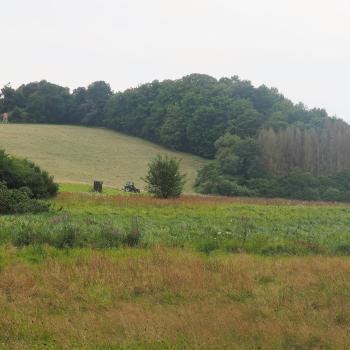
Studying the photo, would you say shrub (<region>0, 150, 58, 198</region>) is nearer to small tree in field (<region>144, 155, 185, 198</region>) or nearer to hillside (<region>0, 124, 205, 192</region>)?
small tree in field (<region>144, 155, 185, 198</region>)

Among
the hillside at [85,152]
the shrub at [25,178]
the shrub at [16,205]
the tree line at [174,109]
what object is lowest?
the shrub at [16,205]

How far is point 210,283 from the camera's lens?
→ 9.55 m

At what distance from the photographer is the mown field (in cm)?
693

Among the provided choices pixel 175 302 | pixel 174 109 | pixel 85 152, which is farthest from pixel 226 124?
pixel 175 302

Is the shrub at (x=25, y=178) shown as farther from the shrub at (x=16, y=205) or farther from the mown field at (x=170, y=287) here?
the mown field at (x=170, y=287)

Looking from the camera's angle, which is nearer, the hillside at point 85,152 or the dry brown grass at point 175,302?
the dry brown grass at point 175,302

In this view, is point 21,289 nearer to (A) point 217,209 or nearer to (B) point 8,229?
(B) point 8,229

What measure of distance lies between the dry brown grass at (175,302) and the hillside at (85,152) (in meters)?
43.7

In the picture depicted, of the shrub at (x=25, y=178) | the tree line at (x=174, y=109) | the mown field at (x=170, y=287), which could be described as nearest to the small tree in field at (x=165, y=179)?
the shrub at (x=25, y=178)

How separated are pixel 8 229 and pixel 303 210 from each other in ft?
52.0

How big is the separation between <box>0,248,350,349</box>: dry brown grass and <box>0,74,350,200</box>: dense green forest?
4772 cm

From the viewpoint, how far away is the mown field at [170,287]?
6.93 meters

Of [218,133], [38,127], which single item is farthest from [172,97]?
[38,127]

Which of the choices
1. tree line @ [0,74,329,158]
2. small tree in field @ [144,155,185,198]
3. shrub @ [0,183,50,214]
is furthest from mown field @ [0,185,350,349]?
tree line @ [0,74,329,158]
